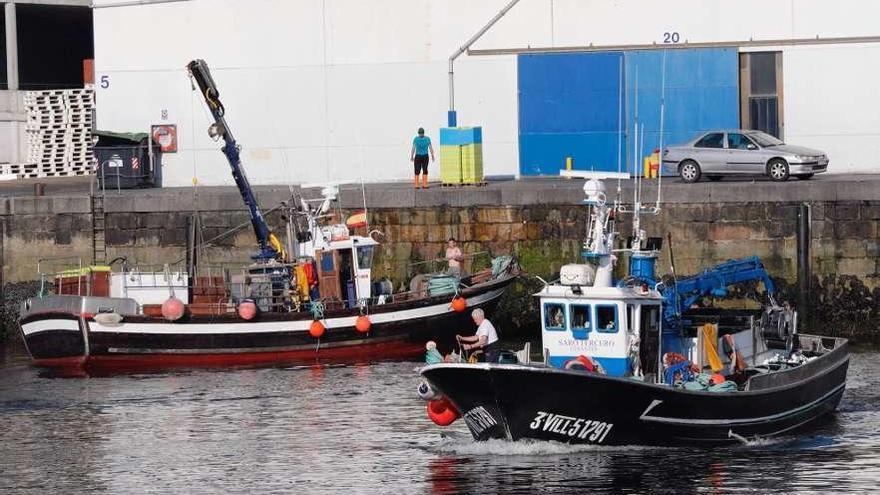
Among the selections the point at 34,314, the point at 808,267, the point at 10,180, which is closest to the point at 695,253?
the point at 808,267

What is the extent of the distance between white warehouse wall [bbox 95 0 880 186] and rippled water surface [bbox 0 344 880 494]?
13.2 m

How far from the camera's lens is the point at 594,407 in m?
21.8

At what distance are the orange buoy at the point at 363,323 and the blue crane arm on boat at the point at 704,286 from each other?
281 inches

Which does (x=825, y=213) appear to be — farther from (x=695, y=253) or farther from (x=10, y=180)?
(x=10, y=180)

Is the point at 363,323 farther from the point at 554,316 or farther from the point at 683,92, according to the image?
the point at 683,92

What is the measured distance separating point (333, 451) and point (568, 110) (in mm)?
18935

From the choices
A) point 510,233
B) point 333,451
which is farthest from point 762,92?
point 333,451

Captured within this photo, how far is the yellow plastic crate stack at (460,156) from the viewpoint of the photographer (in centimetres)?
3753

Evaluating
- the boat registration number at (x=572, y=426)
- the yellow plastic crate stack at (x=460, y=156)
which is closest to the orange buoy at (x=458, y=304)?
the yellow plastic crate stack at (x=460, y=156)

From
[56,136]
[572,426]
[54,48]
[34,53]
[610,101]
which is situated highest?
[54,48]

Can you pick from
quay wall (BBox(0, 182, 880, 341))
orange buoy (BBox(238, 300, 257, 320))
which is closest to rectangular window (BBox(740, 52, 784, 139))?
quay wall (BBox(0, 182, 880, 341))

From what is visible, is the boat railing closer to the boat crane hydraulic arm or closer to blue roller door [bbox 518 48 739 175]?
the boat crane hydraulic arm

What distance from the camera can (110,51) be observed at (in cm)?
4169

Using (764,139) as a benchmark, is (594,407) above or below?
below
